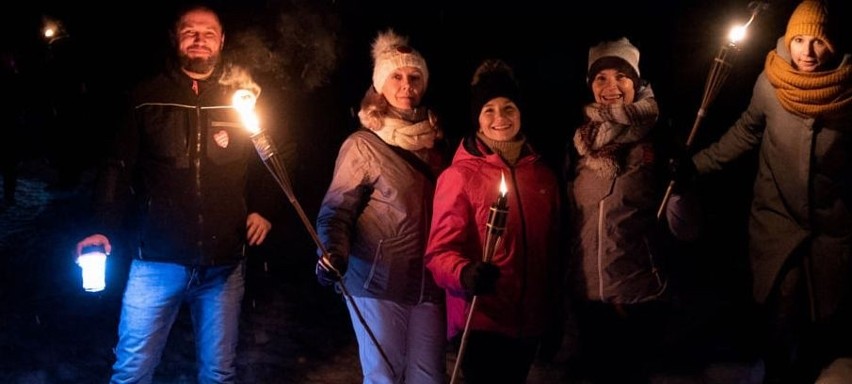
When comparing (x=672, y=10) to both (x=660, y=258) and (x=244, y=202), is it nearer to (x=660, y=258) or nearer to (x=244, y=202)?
(x=660, y=258)

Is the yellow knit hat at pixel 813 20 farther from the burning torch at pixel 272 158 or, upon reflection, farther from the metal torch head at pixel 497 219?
the burning torch at pixel 272 158

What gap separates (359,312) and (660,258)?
1741 millimetres

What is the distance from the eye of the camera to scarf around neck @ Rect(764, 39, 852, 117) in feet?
11.9

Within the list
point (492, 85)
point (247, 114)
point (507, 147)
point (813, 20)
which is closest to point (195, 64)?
point (247, 114)

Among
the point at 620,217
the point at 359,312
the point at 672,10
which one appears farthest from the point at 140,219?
the point at 672,10

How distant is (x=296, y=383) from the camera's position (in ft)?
16.5

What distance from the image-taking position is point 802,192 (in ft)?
12.6

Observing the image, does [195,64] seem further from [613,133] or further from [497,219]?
[613,133]

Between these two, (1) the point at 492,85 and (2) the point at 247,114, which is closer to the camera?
(2) the point at 247,114

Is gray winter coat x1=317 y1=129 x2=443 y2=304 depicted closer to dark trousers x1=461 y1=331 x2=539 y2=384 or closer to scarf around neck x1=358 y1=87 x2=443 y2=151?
scarf around neck x1=358 y1=87 x2=443 y2=151

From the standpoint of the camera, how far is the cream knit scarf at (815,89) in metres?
3.62

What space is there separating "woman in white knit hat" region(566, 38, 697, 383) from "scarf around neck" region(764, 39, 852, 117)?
0.93 meters

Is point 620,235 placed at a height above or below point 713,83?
below

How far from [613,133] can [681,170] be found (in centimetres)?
41
